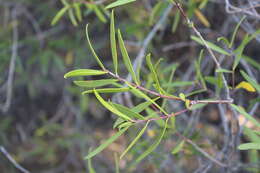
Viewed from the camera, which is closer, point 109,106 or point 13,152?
point 109,106

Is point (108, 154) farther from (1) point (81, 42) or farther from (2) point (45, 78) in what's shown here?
(1) point (81, 42)

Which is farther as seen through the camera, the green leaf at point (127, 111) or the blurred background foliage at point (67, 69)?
the blurred background foliage at point (67, 69)

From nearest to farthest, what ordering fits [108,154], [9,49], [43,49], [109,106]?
[109,106]
[9,49]
[43,49]
[108,154]

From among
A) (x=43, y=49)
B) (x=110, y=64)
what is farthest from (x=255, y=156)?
(x=43, y=49)

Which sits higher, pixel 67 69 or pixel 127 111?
pixel 127 111

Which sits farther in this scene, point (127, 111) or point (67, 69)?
point (67, 69)

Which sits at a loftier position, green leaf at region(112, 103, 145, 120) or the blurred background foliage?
green leaf at region(112, 103, 145, 120)

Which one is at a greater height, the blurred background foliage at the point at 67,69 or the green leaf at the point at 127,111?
the green leaf at the point at 127,111

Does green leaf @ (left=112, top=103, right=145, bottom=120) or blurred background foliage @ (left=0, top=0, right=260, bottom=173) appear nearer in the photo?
green leaf @ (left=112, top=103, right=145, bottom=120)
